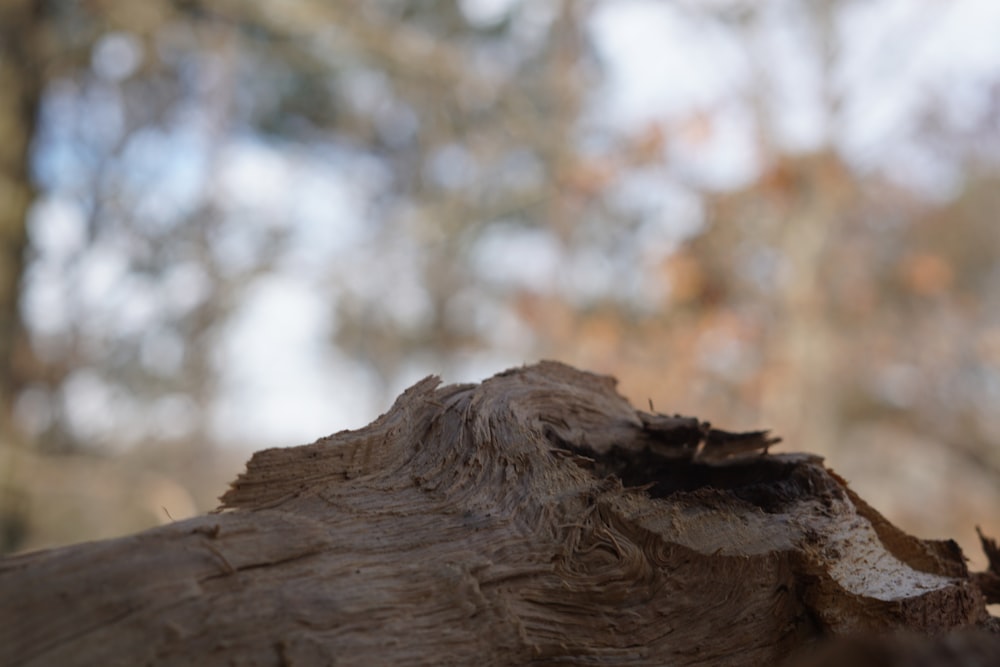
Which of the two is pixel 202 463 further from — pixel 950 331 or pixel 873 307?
pixel 950 331

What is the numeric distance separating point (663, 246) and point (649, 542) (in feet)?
24.8

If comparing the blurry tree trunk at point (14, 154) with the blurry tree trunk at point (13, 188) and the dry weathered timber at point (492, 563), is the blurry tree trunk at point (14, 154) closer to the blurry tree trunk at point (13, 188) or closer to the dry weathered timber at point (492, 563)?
the blurry tree trunk at point (13, 188)

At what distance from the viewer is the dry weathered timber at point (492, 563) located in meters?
0.80

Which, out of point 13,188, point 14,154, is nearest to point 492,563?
point 13,188

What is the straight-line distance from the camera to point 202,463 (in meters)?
8.00

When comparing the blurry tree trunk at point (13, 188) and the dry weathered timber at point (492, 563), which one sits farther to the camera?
the blurry tree trunk at point (13, 188)

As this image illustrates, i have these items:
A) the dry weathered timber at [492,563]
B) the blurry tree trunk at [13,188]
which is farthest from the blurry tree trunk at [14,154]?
the dry weathered timber at [492,563]

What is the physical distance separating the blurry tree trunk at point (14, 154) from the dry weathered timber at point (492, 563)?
4745 millimetres

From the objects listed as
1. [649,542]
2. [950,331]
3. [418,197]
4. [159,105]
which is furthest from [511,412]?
[418,197]

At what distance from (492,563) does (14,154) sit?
5374mm

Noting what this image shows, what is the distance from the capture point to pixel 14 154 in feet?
17.2

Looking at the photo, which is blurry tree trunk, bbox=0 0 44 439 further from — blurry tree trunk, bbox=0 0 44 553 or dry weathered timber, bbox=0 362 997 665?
dry weathered timber, bbox=0 362 997 665

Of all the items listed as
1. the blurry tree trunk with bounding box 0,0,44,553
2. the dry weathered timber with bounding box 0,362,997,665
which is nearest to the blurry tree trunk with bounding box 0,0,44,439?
the blurry tree trunk with bounding box 0,0,44,553

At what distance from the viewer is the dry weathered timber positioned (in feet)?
2.63
